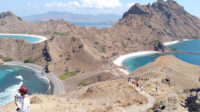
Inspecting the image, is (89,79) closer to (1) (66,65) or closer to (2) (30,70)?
(1) (66,65)

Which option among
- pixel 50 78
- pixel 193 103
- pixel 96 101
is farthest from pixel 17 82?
pixel 193 103

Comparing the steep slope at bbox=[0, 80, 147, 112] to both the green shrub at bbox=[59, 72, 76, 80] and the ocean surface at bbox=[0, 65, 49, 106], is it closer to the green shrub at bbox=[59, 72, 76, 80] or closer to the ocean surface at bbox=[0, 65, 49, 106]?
the ocean surface at bbox=[0, 65, 49, 106]

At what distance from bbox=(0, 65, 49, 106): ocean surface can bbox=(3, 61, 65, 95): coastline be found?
6.59ft

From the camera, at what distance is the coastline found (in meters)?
88.2

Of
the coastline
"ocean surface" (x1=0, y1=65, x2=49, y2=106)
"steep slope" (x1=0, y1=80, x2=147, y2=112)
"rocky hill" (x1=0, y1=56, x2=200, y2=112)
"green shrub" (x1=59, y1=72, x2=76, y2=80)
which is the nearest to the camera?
"rocky hill" (x1=0, y1=56, x2=200, y2=112)

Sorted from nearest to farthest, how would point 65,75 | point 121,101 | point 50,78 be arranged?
point 121,101
point 50,78
point 65,75

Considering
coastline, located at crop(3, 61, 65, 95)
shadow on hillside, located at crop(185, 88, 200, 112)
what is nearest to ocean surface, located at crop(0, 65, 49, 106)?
coastline, located at crop(3, 61, 65, 95)

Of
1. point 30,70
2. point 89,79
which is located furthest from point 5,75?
point 89,79

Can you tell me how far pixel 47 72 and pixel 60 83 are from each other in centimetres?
2213

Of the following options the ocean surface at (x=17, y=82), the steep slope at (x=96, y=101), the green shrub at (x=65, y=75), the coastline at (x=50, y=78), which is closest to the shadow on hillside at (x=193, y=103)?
the steep slope at (x=96, y=101)

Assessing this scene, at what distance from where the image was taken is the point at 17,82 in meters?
100

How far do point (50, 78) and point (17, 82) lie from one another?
17240 mm

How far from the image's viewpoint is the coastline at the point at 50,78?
289ft

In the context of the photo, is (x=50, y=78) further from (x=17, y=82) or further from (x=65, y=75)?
(x=17, y=82)
